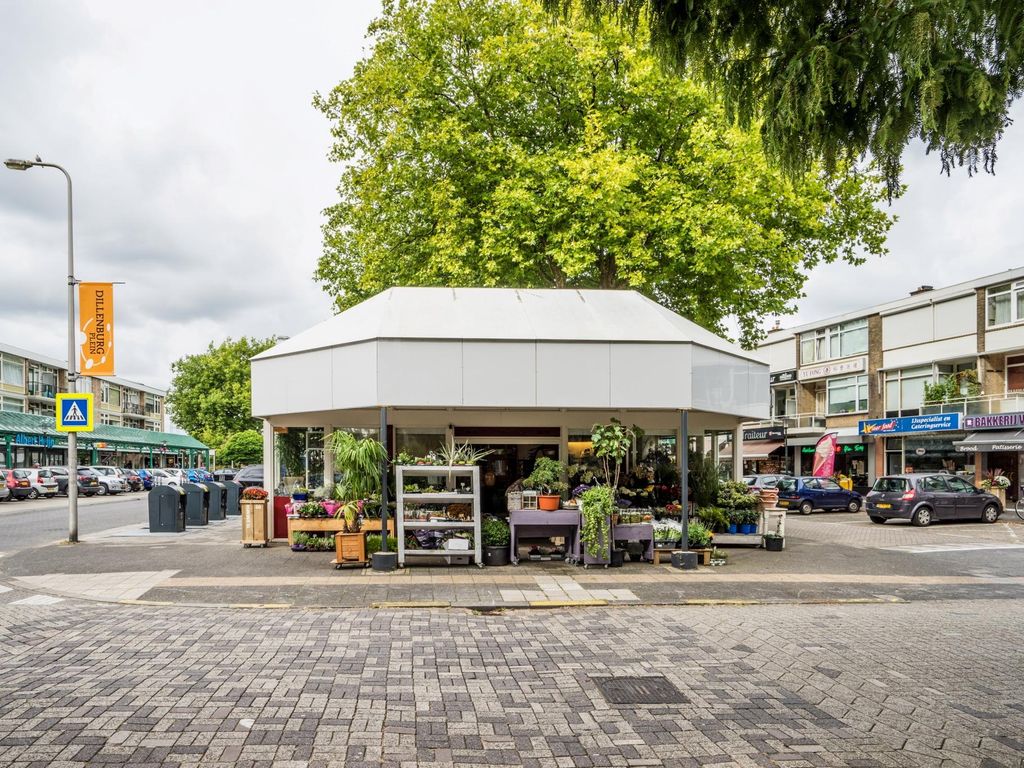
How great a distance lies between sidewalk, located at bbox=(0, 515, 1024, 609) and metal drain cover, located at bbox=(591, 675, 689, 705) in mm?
3181

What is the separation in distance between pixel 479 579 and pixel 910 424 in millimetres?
29856

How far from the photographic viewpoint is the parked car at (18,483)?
3077cm

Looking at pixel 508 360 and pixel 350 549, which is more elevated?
pixel 508 360

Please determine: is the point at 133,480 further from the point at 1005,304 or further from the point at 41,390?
the point at 1005,304

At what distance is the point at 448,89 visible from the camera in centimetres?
1941

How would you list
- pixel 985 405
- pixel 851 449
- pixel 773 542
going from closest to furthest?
pixel 773 542, pixel 985 405, pixel 851 449

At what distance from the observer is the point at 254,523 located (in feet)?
46.9

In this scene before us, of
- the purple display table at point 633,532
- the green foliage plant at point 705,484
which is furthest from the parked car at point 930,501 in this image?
the purple display table at point 633,532

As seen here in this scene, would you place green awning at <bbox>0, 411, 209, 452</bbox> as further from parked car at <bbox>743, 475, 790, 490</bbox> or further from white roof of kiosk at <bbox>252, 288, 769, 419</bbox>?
parked car at <bbox>743, 475, 790, 490</bbox>

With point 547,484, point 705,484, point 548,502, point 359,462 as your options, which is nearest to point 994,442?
point 705,484

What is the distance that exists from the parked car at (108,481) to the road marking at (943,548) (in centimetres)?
3840

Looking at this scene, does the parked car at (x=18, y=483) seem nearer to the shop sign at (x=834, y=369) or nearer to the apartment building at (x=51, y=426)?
the apartment building at (x=51, y=426)

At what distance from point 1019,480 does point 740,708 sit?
30.6 m

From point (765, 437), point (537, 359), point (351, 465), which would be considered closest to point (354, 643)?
point (351, 465)
